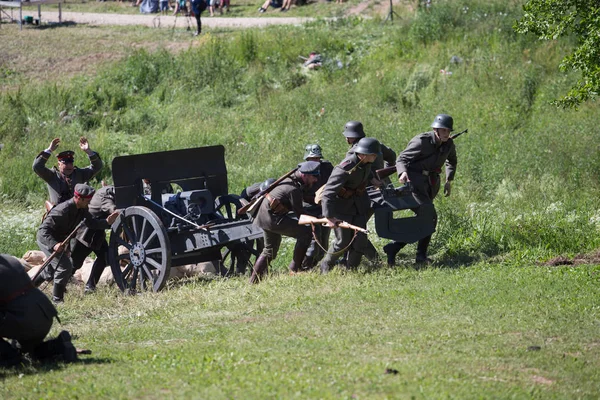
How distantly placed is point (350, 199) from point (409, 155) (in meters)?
1.16

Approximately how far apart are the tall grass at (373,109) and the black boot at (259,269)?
8.34 feet

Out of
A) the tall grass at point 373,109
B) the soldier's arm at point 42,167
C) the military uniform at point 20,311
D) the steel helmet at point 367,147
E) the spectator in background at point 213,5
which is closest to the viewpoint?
the military uniform at point 20,311

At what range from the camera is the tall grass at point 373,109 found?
54.5 ft

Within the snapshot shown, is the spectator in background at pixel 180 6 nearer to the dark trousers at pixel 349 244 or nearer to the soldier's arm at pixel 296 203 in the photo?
the soldier's arm at pixel 296 203

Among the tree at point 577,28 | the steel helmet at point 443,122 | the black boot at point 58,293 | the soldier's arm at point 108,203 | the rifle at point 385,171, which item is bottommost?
the black boot at point 58,293

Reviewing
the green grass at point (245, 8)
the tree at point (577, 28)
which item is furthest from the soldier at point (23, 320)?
the green grass at point (245, 8)

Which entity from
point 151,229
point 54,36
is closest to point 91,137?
point 54,36

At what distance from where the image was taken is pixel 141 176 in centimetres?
1286

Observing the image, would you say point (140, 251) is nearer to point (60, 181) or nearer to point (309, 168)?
point (60, 181)

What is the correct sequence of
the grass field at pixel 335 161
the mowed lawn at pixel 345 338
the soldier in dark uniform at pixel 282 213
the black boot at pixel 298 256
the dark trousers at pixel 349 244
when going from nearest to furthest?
the mowed lawn at pixel 345 338 → the grass field at pixel 335 161 → the dark trousers at pixel 349 244 → the soldier in dark uniform at pixel 282 213 → the black boot at pixel 298 256

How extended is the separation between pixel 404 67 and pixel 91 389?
17346 millimetres

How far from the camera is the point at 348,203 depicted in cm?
1207

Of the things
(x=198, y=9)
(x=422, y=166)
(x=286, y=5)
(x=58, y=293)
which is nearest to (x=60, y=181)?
(x=58, y=293)

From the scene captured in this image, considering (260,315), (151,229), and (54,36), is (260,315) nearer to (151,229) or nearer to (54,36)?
(151,229)
